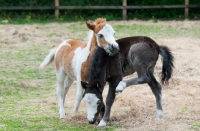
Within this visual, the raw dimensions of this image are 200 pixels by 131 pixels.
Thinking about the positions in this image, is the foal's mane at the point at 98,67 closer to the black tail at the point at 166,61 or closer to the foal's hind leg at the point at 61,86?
the black tail at the point at 166,61

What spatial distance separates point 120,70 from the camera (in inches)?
301

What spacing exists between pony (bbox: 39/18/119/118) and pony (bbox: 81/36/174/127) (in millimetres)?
207

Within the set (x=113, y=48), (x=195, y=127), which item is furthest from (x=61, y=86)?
(x=195, y=127)

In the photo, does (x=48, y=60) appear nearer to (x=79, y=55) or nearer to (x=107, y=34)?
(x=79, y=55)

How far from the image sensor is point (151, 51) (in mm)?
7781

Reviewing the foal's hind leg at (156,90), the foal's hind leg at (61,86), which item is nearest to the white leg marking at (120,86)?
the foal's hind leg at (156,90)

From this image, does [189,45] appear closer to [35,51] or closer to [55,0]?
→ [35,51]

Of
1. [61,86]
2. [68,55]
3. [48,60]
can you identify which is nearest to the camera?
[68,55]

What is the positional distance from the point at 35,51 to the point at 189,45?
13.2ft

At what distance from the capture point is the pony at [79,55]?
746cm

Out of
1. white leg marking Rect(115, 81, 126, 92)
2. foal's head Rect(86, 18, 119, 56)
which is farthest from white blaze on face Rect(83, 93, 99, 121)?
foal's head Rect(86, 18, 119, 56)

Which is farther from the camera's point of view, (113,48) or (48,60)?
(48,60)

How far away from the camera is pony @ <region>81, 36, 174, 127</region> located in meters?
7.20

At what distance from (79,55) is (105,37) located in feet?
2.48
